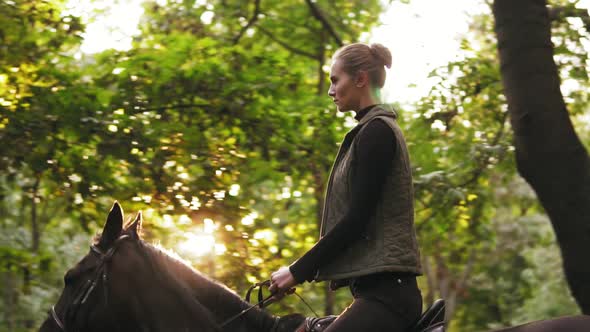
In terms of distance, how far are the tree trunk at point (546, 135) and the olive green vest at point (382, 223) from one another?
3.08 meters

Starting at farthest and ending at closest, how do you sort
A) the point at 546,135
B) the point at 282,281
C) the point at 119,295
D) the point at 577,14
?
the point at 577,14, the point at 546,135, the point at 119,295, the point at 282,281

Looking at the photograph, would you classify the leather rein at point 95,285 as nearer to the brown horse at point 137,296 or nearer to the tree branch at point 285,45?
the brown horse at point 137,296

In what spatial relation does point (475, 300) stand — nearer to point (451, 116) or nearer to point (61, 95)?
point (451, 116)

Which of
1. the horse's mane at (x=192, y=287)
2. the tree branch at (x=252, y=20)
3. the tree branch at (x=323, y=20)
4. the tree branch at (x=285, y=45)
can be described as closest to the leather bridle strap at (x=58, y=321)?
the horse's mane at (x=192, y=287)

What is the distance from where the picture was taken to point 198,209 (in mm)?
7945

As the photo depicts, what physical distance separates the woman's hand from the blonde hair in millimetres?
975

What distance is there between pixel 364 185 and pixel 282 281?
60 cm

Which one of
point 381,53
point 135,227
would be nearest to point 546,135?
point 381,53

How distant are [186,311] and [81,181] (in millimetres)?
4123

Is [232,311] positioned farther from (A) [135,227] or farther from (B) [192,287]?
(A) [135,227]

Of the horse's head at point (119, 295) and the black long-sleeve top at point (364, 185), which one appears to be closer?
the black long-sleeve top at point (364, 185)

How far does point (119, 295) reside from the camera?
13.5ft

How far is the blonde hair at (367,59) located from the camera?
394cm

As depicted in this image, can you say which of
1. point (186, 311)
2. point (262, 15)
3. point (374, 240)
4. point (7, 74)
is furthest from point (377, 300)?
point (262, 15)
